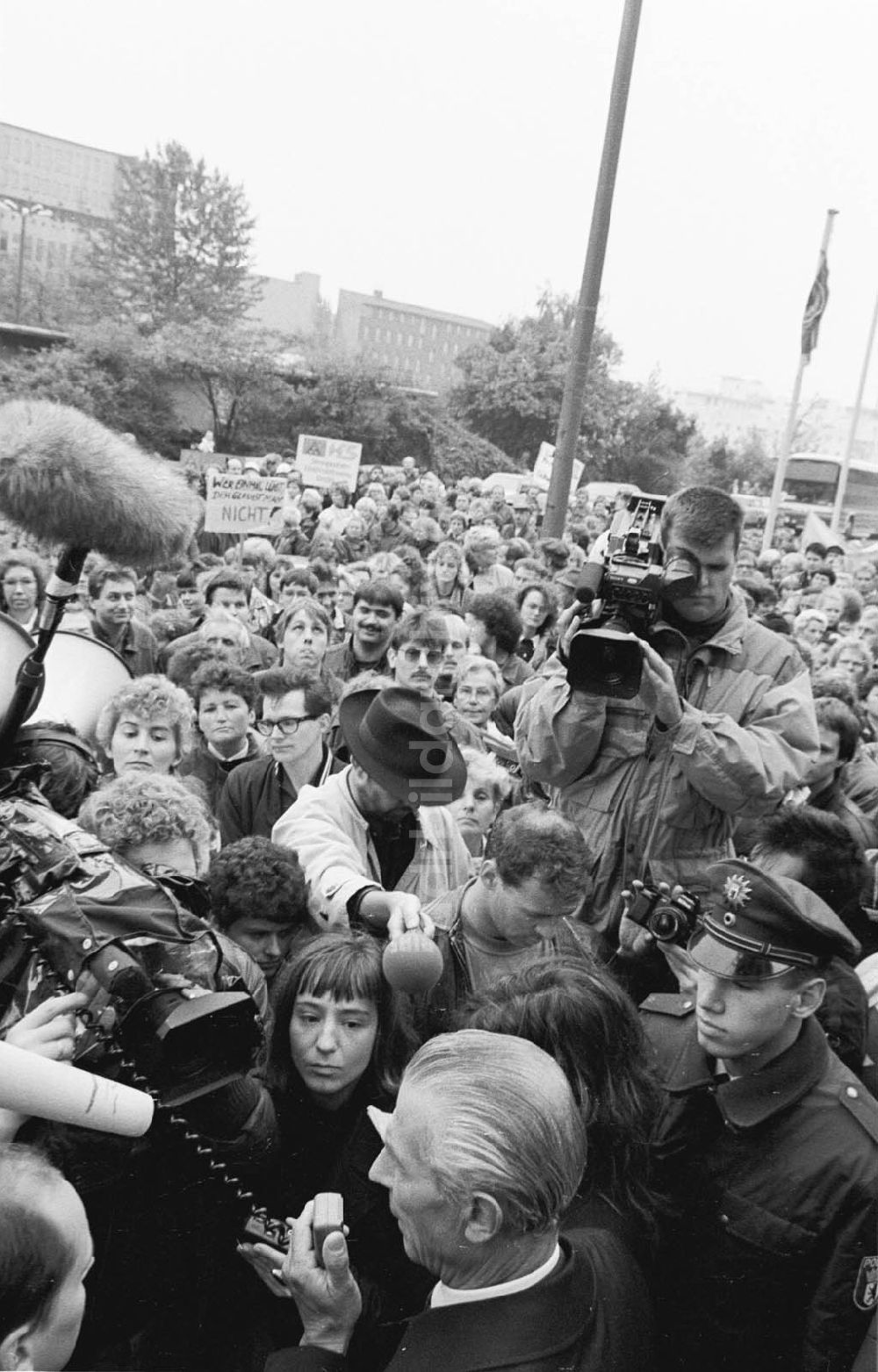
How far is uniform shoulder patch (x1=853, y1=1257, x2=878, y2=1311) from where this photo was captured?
1.89 m

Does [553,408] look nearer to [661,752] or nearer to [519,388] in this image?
[519,388]

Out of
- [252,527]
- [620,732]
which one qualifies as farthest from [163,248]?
[620,732]

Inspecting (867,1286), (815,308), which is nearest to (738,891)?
(867,1286)

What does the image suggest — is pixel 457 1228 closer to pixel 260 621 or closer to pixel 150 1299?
pixel 150 1299

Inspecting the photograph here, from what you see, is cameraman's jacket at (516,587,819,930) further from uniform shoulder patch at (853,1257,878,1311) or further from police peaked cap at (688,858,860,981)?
uniform shoulder patch at (853,1257,878,1311)

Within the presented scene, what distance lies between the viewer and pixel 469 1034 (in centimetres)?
161

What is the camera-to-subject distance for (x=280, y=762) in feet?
13.0

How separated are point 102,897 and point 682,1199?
120 cm

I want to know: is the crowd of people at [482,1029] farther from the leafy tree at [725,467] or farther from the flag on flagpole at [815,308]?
the leafy tree at [725,467]

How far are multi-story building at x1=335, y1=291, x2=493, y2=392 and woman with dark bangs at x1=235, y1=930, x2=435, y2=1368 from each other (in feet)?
215

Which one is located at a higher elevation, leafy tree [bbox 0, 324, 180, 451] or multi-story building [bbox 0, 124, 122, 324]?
multi-story building [bbox 0, 124, 122, 324]

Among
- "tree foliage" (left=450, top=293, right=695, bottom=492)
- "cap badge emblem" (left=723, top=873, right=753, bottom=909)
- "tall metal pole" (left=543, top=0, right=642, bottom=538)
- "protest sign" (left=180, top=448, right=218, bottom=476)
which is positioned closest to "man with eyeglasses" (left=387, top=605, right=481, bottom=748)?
"cap badge emblem" (left=723, top=873, right=753, bottom=909)

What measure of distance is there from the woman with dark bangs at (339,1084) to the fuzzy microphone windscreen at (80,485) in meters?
0.95

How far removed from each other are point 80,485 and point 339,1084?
128cm
